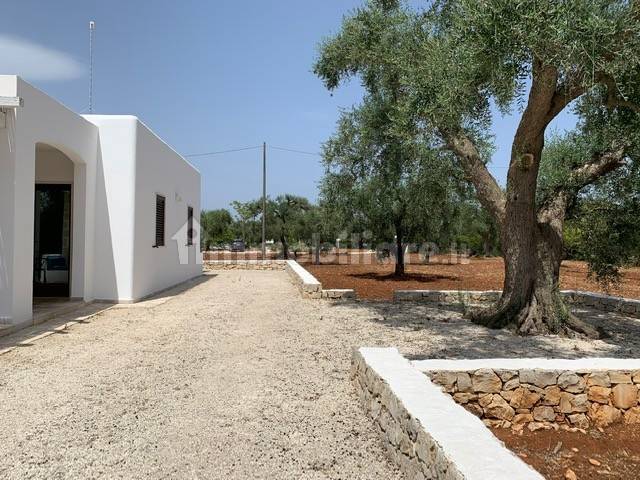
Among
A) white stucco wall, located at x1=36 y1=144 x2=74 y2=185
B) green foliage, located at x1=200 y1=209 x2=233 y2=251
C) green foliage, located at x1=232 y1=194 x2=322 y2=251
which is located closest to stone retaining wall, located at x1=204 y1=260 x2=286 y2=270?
green foliage, located at x1=232 y1=194 x2=322 y2=251

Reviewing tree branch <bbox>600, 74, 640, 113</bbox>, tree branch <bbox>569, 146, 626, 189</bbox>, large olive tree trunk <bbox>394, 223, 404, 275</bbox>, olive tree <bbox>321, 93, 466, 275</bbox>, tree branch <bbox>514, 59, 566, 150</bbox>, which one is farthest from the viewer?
large olive tree trunk <bbox>394, 223, 404, 275</bbox>

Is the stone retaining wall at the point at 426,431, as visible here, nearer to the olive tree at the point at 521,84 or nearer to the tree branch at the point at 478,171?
the olive tree at the point at 521,84

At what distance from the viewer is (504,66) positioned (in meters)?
4.97

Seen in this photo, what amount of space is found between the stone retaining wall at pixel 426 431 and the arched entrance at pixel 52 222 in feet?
26.7

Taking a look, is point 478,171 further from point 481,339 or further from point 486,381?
point 486,381

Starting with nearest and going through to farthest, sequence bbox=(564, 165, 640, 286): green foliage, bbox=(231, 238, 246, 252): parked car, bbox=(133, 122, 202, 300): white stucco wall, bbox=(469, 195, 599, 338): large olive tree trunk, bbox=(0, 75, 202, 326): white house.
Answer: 1. bbox=(469, 195, 599, 338): large olive tree trunk
2. bbox=(564, 165, 640, 286): green foliage
3. bbox=(0, 75, 202, 326): white house
4. bbox=(133, 122, 202, 300): white stucco wall
5. bbox=(231, 238, 246, 252): parked car

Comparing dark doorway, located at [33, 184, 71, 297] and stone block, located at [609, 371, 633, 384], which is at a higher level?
dark doorway, located at [33, 184, 71, 297]

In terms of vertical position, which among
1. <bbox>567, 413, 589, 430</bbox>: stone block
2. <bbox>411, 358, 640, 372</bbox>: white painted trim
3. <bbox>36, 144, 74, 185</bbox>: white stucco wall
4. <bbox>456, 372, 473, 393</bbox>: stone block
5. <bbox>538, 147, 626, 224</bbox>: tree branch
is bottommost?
<bbox>567, 413, 589, 430</bbox>: stone block

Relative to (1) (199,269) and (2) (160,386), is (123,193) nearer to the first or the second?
(2) (160,386)

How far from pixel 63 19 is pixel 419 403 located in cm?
1104

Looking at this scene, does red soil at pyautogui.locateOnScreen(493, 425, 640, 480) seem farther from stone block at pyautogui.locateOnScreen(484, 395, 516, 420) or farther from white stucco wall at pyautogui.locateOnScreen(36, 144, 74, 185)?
white stucco wall at pyautogui.locateOnScreen(36, 144, 74, 185)

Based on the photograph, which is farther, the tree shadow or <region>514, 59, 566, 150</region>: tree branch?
the tree shadow

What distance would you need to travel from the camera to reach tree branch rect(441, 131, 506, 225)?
26.2 ft

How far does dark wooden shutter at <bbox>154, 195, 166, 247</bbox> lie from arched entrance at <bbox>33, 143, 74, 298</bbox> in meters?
Result: 2.30
